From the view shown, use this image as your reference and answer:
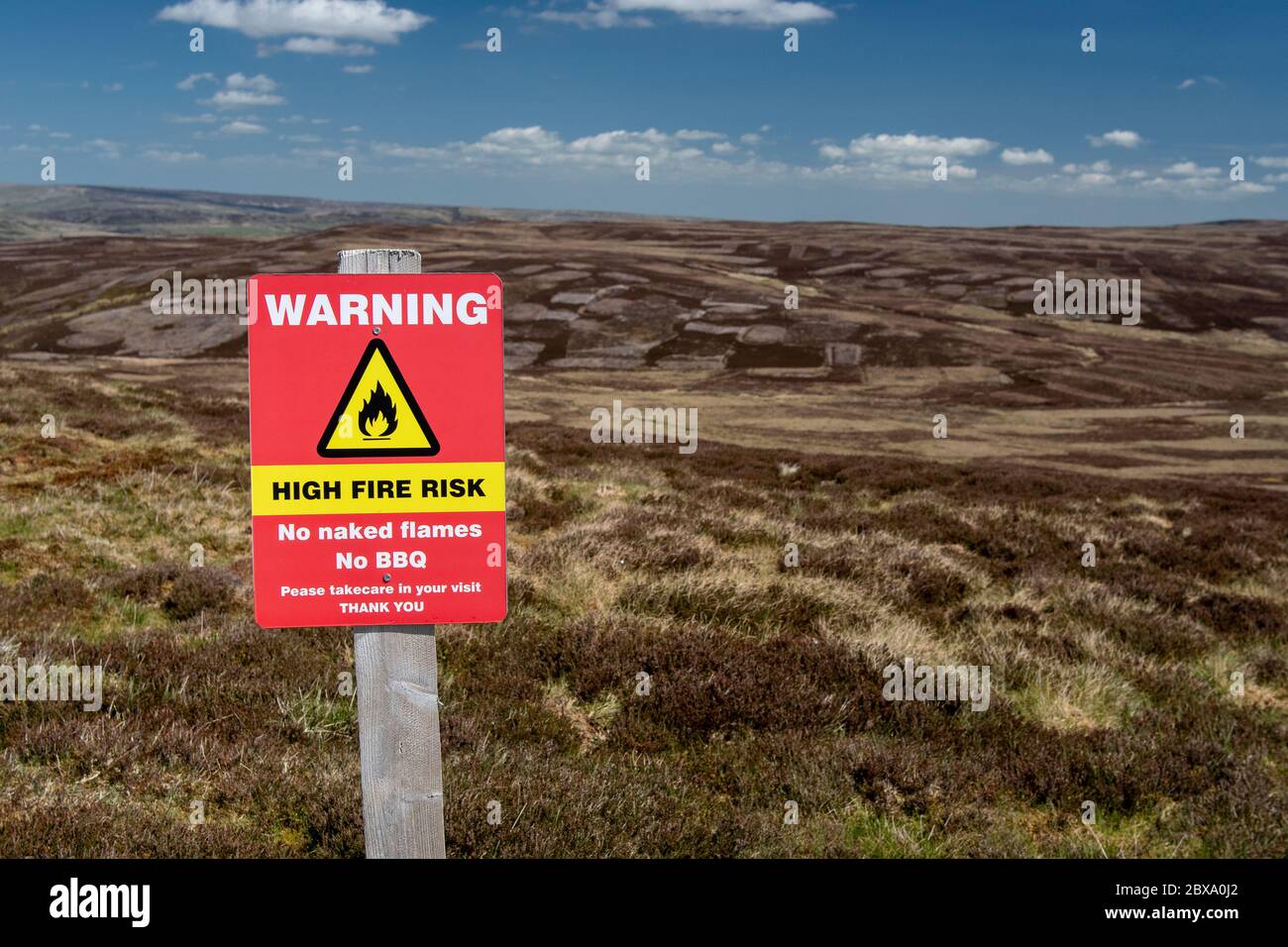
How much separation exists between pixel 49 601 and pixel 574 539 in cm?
492

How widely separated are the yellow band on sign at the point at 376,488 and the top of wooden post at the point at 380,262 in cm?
70

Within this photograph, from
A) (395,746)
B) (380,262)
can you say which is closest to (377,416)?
(380,262)

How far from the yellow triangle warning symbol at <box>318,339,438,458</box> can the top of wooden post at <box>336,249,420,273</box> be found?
28 centimetres

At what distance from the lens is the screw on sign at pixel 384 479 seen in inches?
127

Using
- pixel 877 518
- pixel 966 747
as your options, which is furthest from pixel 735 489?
pixel 966 747

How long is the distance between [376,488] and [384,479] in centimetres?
4

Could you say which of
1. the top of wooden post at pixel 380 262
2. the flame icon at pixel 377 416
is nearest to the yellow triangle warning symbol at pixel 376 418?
the flame icon at pixel 377 416

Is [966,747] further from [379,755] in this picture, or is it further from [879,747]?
[379,755]

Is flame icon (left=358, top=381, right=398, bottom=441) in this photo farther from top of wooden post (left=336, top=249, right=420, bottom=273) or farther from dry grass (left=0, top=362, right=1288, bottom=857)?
dry grass (left=0, top=362, right=1288, bottom=857)

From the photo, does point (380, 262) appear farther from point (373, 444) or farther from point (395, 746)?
point (395, 746)

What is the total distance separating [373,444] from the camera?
128 inches

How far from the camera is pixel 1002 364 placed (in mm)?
73312

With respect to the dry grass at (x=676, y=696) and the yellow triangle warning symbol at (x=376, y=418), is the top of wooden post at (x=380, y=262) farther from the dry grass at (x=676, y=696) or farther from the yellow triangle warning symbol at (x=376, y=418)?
the dry grass at (x=676, y=696)

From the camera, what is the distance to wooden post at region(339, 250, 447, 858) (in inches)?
129
